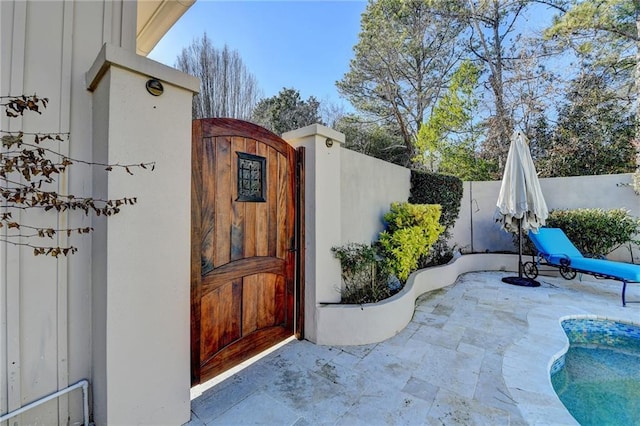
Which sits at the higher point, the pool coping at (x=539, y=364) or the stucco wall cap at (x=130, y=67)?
the stucco wall cap at (x=130, y=67)

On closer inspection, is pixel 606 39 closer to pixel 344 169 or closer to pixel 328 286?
pixel 344 169

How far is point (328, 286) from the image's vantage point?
3.59 m

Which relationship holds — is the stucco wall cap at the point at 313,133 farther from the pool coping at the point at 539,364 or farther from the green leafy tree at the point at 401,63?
the green leafy tree at the point at 401,63

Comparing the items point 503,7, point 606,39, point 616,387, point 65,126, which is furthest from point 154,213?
point 503,7

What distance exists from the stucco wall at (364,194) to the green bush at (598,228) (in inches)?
186

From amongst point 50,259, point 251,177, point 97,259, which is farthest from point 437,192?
point 50,259

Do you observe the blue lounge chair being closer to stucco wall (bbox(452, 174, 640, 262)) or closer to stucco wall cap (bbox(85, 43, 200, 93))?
stucco wall (bbox(452, 174, 640, 262))

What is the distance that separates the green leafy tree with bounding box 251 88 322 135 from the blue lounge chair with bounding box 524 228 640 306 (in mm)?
11045

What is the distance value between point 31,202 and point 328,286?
2852 mm

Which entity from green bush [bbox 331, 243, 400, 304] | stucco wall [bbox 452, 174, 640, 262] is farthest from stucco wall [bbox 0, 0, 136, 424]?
stucco wall [bbox 452, 174, 640, 262]

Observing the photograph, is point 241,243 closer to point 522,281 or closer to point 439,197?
point 439,197

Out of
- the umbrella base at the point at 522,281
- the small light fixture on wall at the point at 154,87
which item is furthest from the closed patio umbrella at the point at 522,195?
the small light fixture on wall at the point at 154,87

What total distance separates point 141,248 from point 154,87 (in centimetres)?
115

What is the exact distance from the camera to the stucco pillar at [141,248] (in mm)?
1822
